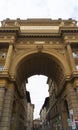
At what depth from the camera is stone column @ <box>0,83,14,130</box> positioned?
19141 mm

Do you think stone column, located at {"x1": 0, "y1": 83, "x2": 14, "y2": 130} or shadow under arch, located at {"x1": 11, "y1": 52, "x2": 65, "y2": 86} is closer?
stone column, located at {"x1": 0, "y1": 83, "x2": 14, "y2": 130}

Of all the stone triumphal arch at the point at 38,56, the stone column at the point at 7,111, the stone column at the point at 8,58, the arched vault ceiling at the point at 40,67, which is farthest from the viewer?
the arched vault ceiling at the point at 40,67

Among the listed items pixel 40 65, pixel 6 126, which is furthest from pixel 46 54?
pixel 6 126

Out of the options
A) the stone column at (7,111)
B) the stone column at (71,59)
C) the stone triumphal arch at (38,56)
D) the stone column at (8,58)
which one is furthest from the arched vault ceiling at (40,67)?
the stone column at (7,111)

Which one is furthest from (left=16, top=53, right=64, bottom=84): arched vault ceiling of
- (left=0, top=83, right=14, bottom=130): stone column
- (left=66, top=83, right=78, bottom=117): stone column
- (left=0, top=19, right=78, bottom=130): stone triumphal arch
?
(left=0, top=83, right=14, bottom=130): stone column

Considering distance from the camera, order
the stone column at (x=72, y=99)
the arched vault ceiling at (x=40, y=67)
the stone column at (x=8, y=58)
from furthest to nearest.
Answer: the arched vault ceiling at (x=40, y=67)
the stone column at (x=8, y=58)
the stone column at (x=72, y=99)

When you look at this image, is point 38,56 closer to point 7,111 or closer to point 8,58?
point 8,58

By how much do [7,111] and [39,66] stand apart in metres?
14.1

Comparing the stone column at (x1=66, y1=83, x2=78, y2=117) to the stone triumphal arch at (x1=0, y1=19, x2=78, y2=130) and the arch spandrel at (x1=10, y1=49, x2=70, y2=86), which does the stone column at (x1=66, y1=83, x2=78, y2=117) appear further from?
the arch spandrel at (x1=10, y1=49, x2=70, y2=86)

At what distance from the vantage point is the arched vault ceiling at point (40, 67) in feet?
89.3

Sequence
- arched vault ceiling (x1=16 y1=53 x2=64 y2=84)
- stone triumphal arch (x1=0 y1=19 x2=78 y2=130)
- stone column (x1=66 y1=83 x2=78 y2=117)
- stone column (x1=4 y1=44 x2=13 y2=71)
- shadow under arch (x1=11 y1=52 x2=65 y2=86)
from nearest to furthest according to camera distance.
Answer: stone column (x1=66 y1=83 x2=78 y2=117) < stone triumphal arch (x1=0 y1=19 x2=78 y2=130) < stone column (x1=4 y1=44 x2=13 y2=71) < shadow under arch (x1=11 y1=52 x2=65 y2=86) < arched vault ceiling (x1=16 y1=53 x2=64 y2=84)

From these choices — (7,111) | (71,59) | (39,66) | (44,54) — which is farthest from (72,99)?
(39,66)

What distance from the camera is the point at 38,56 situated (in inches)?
1102

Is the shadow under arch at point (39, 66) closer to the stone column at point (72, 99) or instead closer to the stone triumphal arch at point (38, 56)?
the stone triumphal arch at point (38, 56)
